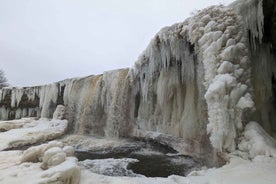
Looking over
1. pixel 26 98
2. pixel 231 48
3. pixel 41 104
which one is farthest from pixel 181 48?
pixel 26 98

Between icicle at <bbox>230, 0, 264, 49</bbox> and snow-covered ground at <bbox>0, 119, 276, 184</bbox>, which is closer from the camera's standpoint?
snow-covered ground at <bbox>0, 119, 276, 184</bbox>

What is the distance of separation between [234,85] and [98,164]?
13.4 feet

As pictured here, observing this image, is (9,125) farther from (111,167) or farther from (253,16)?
(253,16)

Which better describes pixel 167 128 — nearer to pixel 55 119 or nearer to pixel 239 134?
pixel 239 134

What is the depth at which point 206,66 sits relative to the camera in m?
6.22

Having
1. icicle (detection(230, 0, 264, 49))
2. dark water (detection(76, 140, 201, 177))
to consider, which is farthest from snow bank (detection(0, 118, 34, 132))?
icicle (detection(230, 0, 264, 49))

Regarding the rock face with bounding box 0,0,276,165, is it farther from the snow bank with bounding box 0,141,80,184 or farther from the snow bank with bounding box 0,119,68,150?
the snow bank with bounding box 0,141,80,184

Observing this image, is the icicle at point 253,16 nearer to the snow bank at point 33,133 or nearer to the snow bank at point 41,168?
the snow bank at point 41,168

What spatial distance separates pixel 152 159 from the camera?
775 cm

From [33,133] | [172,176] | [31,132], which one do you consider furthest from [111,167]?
[31,132]

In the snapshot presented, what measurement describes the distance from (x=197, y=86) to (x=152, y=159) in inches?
108

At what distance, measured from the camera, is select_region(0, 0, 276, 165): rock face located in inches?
219

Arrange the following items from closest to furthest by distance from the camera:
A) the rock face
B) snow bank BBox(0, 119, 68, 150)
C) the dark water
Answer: the rock face → the dark water → snow bank BBox(0, 119, 68, 150)

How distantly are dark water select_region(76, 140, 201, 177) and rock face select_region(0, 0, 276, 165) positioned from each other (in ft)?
2.26
